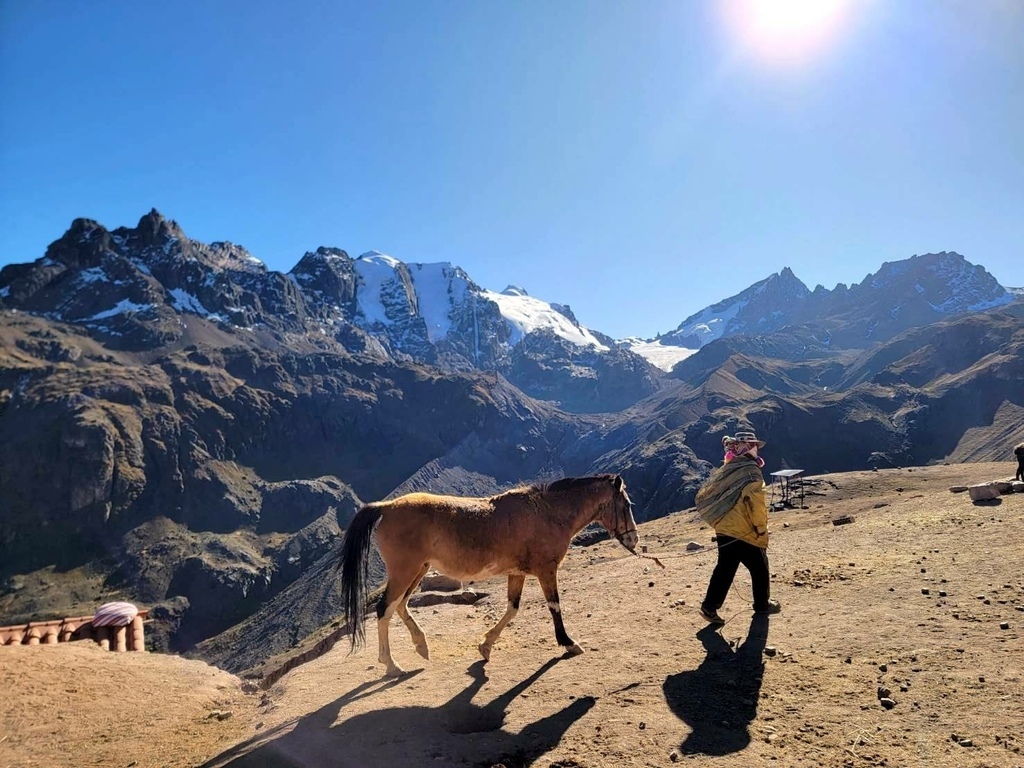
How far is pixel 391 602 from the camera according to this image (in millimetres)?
9547

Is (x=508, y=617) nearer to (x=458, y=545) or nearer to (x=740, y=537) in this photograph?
(x=458, y=545)

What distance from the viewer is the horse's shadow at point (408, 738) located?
6.39 metres

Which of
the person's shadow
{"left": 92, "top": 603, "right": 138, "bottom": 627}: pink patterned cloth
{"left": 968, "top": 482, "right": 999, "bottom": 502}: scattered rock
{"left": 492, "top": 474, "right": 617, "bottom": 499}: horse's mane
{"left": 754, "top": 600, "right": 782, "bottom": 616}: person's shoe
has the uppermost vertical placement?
{"left": 492, "top": 474, "right": 617, "bottom": 499}: horse's mane

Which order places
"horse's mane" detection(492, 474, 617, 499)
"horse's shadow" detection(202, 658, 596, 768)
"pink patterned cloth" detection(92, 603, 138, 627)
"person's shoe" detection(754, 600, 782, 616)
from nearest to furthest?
"horse's shadow" detection(202, 658, 596, 768) < "person's shoe" detection(754, 600, 782, 616) < "horse's mane" detection(492, 474, 617, 499) < "pink patterned cloth" detection(92, 603, 138, 627)

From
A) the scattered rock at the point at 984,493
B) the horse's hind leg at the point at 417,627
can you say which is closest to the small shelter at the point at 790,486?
the scattered rock at the point at 984,493

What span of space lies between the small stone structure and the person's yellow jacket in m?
15.0

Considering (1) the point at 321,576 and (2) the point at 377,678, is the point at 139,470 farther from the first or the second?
(2) the point at 377,678

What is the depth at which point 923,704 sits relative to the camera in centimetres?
634

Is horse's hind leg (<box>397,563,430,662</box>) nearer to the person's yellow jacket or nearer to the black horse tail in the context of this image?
the black horse tail

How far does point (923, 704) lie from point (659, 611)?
4.99 meters

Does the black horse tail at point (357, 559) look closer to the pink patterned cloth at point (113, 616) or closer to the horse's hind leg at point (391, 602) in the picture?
the horse's hind leg at point (391, 602)

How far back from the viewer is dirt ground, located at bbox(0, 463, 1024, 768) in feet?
20.2

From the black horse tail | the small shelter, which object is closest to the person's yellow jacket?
the black horse tail

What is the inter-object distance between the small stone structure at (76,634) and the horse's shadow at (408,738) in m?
10.4
